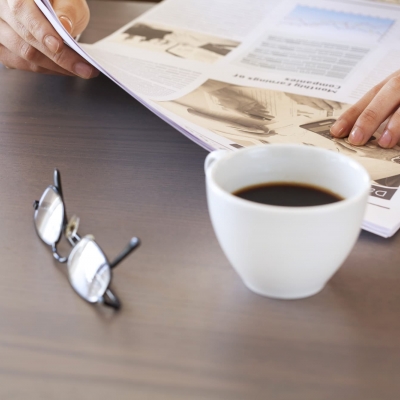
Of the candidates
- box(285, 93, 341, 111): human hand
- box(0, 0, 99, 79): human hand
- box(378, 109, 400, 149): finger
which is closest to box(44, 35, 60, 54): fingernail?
box(0, 0, 99, 79): human hand

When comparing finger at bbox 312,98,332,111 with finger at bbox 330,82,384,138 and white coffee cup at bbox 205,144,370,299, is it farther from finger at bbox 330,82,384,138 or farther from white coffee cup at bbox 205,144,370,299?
white coffee cup at bbox 205,144,370,299

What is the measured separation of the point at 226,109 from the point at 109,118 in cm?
15

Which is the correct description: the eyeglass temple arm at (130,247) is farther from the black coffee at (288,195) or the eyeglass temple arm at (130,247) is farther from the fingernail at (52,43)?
the fingernail at (52,43)

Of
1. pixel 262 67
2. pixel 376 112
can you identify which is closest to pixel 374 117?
pixel 376 112

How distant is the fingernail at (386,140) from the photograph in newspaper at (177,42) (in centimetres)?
31

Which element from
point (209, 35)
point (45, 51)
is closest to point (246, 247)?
point (45, 51)

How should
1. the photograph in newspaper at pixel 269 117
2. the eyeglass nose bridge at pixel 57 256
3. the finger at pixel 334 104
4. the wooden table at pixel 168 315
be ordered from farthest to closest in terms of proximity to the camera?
the finger at pixel 334 104
the photograph in newspaper at pixel 269 117
the eyeglass nose bridge at pixel 57 256
the wooden table at pixel 168 315

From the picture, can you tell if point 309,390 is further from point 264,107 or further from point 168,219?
point 264,107

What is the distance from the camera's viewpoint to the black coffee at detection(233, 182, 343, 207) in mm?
423

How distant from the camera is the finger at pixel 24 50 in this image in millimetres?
806

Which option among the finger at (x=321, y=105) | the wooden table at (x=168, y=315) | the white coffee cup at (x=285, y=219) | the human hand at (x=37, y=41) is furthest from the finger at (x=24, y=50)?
the white coffee cup at (x=285, y=219)

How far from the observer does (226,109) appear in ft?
2.29

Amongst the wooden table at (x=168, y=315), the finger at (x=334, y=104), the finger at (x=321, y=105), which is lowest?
the finger at (x=334, y=104)

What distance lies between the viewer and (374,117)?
2.17 feet
